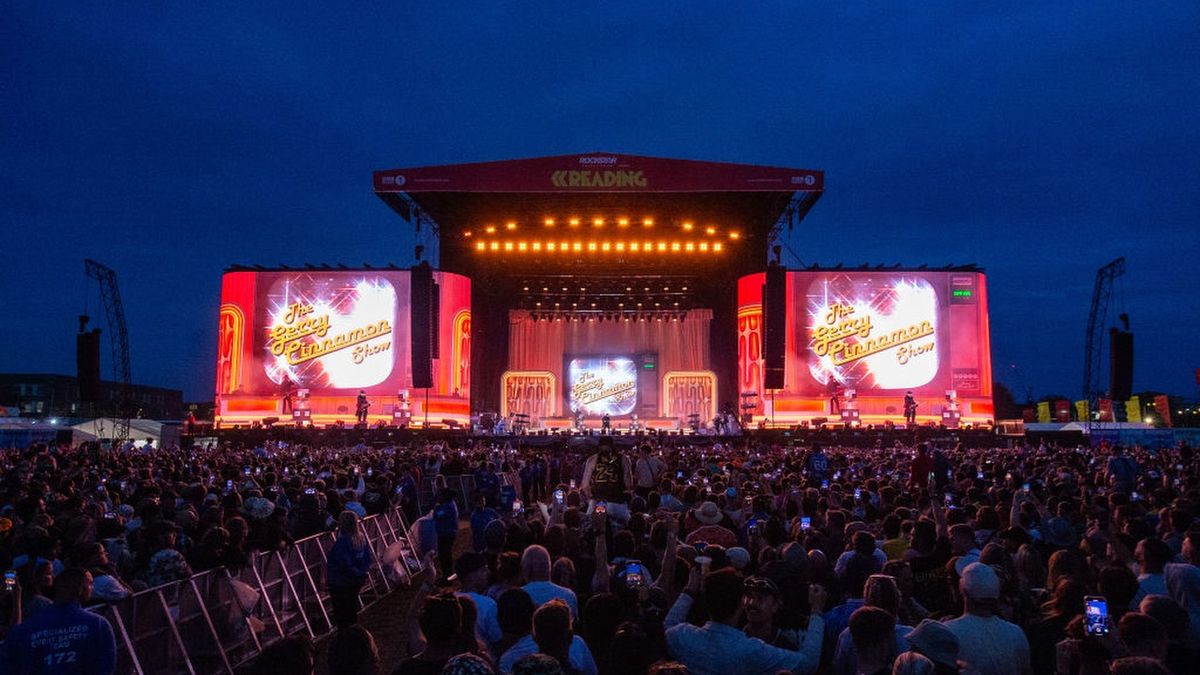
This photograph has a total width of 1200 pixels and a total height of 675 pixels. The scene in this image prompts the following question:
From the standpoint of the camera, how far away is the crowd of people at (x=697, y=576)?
13.1ft

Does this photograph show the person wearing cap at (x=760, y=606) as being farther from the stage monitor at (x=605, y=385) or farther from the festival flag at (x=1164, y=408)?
the stage monitor at (x=605, y=385)

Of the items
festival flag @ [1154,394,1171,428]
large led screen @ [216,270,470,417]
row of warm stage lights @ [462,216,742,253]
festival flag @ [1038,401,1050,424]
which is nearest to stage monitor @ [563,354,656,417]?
large led screen @ [216,270,470,417]

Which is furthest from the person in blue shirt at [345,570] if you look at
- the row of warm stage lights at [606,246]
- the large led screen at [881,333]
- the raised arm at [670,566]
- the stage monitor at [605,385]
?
the stage monitor at [605,385]

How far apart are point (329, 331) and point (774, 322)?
73.3 feet

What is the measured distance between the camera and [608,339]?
174 feet

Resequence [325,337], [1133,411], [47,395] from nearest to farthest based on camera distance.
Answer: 1. [325,337]
2. [1133,411]
3. [47,395]

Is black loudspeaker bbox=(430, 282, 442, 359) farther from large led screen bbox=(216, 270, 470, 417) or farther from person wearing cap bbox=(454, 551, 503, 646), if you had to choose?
Answer: person wearing cap bbox=(454, 551, 503, 646)

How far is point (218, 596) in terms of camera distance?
8234mm

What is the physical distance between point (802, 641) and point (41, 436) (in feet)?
141

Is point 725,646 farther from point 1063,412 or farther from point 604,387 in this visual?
point 1063,412

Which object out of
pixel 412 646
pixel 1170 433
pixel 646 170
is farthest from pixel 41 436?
pixel 1170 433

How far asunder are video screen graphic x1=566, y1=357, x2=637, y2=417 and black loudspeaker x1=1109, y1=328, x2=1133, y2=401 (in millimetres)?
24091

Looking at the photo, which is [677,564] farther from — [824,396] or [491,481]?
[824,396]

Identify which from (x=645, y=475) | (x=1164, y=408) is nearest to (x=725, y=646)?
(x=645, y=475)
